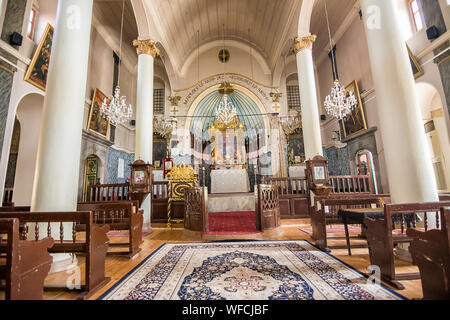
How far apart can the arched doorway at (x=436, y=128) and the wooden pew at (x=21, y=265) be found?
9.06 metres

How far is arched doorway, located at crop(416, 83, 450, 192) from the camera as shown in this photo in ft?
21.2

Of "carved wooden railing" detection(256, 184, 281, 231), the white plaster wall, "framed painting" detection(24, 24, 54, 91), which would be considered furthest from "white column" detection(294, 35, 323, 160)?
"framed painting" detection(24, 24, 54, 91)

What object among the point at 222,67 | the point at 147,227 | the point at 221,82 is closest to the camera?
the point at 147,227

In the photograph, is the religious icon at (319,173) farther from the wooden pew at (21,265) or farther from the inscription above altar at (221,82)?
the inscription above altar at (221,82)

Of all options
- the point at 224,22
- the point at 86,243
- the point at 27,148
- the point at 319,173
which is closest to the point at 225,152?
the point at 319,173

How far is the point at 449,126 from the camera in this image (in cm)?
528

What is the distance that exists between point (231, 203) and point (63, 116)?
18.0 ft

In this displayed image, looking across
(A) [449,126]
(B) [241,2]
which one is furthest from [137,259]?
(B) [241,2]

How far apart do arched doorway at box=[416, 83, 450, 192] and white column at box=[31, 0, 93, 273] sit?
8.59 meters

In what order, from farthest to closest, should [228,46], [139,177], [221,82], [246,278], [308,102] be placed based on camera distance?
[228,46], [221,82], [308,102], [139,177], [246,278]

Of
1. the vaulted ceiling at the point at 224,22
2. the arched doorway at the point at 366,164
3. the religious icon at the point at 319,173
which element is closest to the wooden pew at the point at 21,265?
the religious icon at the point at 319,173

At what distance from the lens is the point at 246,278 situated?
7.04 feet

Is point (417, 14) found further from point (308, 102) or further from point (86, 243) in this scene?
point (86, 243)
